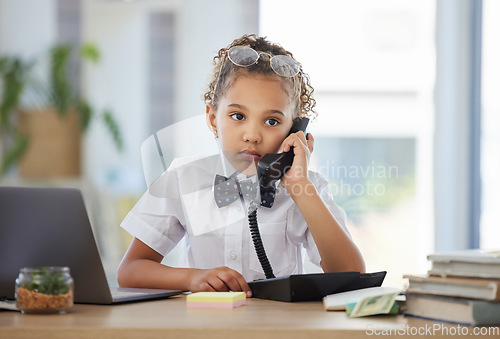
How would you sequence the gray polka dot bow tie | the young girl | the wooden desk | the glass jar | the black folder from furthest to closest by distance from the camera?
the gray polka dot bow tie, the young girl, the black folder, the glass jar, the wooden desk

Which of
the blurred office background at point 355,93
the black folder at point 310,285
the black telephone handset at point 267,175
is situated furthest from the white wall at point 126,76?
the black folder at point 310,285

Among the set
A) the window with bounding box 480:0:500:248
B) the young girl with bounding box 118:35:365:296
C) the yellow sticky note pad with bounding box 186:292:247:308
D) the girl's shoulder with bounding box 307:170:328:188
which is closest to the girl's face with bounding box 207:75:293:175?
the young girl with bounding box 118:35:365:296

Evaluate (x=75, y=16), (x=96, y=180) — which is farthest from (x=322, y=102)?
(x=75, y=16)

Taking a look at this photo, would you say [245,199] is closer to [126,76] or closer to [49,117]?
[49,117]

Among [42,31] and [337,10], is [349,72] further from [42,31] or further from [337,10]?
[42,31]

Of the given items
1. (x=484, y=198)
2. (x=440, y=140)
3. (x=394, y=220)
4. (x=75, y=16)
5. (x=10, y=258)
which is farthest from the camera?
(x=75, y=16)

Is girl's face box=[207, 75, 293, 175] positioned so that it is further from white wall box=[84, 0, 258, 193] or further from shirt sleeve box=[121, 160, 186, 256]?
white wall box=[84, 0, 258, 193]

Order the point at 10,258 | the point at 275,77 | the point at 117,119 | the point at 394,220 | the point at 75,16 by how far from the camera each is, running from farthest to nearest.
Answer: the point at 75,16, the point at 117,119, the point at 394,220, the point at 275,77, the point at 10,258

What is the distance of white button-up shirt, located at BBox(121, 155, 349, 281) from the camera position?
5.08ft

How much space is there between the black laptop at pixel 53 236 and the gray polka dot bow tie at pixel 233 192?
1.86ft

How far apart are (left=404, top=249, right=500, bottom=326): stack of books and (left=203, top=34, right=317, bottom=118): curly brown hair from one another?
0.73 meters

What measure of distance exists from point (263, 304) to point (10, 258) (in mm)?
430

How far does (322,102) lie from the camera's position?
14.1ft

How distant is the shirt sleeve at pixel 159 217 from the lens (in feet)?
4.99
